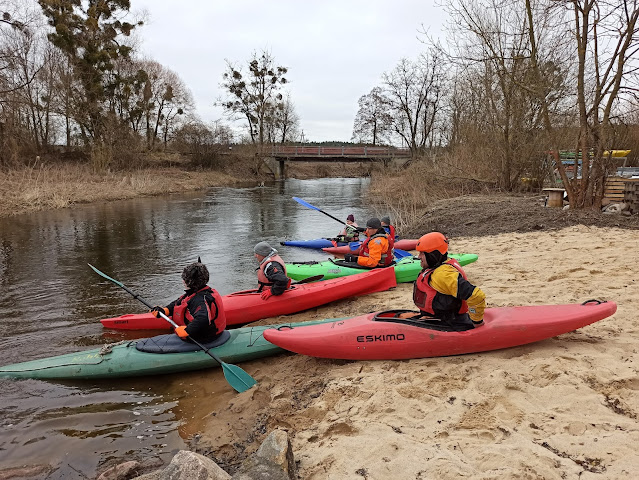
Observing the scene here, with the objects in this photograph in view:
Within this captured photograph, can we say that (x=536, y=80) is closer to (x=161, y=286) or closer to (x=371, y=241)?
(x=371, y=241)

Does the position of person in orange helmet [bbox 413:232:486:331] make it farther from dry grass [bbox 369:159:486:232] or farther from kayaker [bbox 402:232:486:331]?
dry grass [bbox 369:159:486:232]

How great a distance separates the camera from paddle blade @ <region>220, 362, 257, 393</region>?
350 cm

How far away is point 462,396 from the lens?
2.75 m

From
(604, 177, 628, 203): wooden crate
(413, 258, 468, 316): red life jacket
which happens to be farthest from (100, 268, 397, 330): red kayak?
(604, 177, 628, 203): wooden crate

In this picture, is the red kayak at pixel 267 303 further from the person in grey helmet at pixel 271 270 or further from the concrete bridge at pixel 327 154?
the concrete bridge at pixel 327 154

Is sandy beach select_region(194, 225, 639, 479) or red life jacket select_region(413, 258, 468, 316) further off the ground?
red life jacket select_region(413, 258, 468, 316)

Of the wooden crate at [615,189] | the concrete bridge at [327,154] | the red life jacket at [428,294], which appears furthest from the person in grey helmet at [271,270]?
the concrete bridge at [327,154]

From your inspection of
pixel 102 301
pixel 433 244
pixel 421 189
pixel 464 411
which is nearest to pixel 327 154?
pixel 421 189

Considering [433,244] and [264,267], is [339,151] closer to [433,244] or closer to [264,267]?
[264,267]

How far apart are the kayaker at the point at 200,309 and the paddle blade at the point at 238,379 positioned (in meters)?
0.46

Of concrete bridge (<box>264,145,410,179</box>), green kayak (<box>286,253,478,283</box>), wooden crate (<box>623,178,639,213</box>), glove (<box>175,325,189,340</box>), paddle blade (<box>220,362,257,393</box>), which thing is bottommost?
paddle blade (<box>220,362,257,393</box>)

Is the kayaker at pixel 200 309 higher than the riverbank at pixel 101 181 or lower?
lower

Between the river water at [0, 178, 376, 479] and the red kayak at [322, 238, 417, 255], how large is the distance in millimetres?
311

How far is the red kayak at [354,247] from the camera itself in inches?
325
